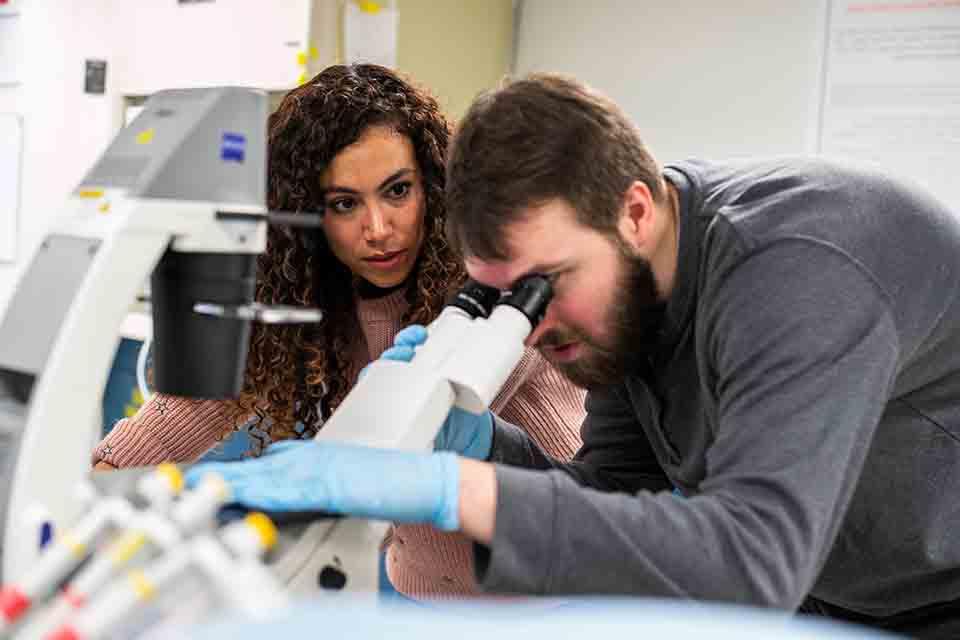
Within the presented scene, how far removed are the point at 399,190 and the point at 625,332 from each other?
2.03 ft

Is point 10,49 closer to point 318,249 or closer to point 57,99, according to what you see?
point 57,99

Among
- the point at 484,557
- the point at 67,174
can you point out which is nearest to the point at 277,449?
the point at 484,557

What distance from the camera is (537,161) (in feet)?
3.68

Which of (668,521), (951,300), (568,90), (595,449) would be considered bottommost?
(595,449)

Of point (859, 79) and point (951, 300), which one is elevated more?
point (859, 79)

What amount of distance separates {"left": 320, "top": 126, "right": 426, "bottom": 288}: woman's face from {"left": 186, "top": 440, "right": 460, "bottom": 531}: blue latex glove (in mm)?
756

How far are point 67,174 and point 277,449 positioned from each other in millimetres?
2537

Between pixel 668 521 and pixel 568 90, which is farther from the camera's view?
pixel 568 90

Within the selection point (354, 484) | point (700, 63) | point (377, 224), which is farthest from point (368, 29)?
point (354, 484)

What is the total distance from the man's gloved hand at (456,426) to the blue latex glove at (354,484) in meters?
0.30

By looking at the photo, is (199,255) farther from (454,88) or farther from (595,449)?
(454,88)

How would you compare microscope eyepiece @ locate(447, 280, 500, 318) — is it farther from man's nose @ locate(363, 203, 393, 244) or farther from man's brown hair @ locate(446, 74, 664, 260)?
man's nose @ locate(363, 203, 393, 244)

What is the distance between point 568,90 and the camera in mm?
1191

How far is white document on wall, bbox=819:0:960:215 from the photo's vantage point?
8.04 feet
